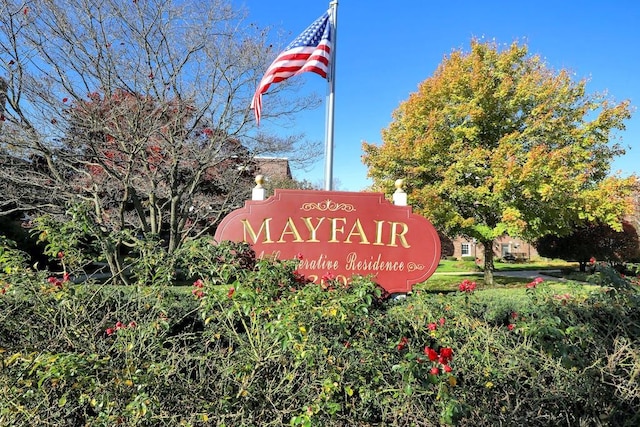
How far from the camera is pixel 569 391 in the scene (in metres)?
1.98

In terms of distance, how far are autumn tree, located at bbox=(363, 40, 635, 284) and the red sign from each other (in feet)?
21.0

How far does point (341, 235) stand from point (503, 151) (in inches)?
314

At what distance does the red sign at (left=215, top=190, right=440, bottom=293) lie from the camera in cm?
427

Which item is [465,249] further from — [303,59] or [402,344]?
[402,344]

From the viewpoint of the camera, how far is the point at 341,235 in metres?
4.30

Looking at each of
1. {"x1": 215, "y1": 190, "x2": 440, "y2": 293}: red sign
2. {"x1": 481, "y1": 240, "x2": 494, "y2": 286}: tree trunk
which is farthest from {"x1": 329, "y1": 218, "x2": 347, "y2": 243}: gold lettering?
{"x1": 481, "y1": 240, "x2": 494, "y2": 286}: tree trunk

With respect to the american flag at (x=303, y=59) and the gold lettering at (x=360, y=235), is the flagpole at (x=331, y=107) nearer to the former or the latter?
the american flag at (x=303, y=59)

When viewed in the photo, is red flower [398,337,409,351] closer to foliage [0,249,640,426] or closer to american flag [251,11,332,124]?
foliage [0,249,640,426]

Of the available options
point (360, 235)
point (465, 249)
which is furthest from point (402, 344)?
point (465, 249)

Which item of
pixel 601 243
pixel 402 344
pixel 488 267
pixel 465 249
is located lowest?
pixel 488 267

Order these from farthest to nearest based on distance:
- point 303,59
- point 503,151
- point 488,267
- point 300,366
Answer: point 488,267, point 503,151, point 303,59, point 300,366

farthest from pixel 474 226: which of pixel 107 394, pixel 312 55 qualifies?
pixel 107 394

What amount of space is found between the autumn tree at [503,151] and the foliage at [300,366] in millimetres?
8380

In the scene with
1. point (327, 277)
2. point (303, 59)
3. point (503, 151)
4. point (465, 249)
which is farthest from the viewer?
point (465, 249)
